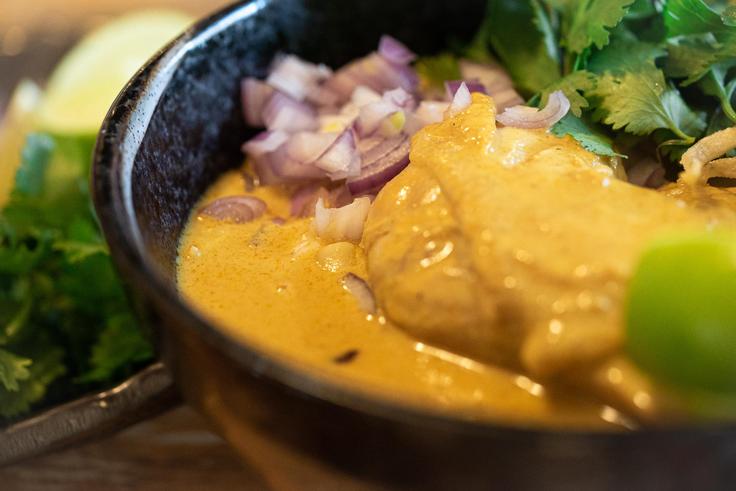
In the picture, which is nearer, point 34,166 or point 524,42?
point 524,42

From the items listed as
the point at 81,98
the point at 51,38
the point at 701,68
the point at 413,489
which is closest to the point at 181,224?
the point at 413,489

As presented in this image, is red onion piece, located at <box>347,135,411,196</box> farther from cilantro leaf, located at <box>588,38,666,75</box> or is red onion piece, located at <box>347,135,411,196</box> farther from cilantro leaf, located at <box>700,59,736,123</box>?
cilantro leaf, located at <box>700,59,736,123</box>

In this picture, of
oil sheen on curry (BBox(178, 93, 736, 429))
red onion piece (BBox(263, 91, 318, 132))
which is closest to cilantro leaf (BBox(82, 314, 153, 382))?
oil sheen on curry (BBox(178, 93, 736, 429))

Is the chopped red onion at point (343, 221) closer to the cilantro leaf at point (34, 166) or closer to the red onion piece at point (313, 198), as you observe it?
the red onion piece at point (313, 198)

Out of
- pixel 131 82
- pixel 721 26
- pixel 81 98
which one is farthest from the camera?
pixel 81 98

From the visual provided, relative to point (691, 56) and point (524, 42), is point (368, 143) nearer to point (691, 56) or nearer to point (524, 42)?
point (524, 42)

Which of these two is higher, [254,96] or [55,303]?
[254,96]

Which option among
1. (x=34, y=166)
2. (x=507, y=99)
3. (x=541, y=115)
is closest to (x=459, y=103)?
(x=541, y=115)

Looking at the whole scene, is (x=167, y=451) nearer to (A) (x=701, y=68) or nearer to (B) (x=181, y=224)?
(B) (x=181, y=224)
